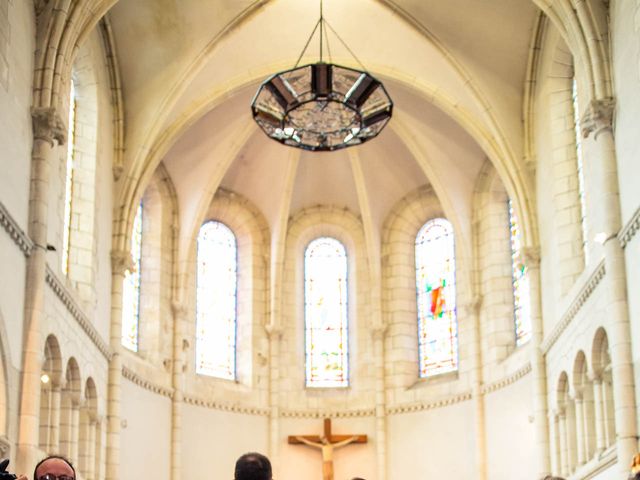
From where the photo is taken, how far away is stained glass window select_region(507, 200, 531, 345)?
23.1 metres

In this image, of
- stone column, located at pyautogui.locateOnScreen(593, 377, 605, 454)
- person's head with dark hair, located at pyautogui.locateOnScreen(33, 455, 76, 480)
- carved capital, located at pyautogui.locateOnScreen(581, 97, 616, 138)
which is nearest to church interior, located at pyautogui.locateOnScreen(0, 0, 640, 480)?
carved capital, located at pyautogui.locateOnScreen(581, 97, 616, 138)

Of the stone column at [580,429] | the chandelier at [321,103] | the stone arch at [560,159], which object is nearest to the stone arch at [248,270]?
the chandelier at [321,103]

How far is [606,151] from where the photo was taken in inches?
653

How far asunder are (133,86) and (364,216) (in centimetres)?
651

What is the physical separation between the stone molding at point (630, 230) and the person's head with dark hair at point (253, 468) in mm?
10165

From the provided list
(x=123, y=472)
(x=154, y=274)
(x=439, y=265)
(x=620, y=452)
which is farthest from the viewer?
(x=439, y=265)

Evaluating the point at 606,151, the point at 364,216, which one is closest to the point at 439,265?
the point at 364,216

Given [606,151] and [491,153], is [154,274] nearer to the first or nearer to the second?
[491,153]

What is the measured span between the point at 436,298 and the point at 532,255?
15.4 feet

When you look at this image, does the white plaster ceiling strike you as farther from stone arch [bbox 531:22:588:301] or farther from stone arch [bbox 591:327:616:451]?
stone arch [bbox 591:327:616:451]

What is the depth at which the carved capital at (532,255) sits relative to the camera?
21.5 m

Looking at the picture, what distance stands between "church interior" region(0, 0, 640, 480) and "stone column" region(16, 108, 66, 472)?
32 millimetres

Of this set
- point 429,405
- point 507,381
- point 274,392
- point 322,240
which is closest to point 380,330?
point 429,405

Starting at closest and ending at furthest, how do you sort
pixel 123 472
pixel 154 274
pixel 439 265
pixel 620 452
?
pixel 620 452 → pixel 123 472 → pixel 154 274 → pixel 439 265
